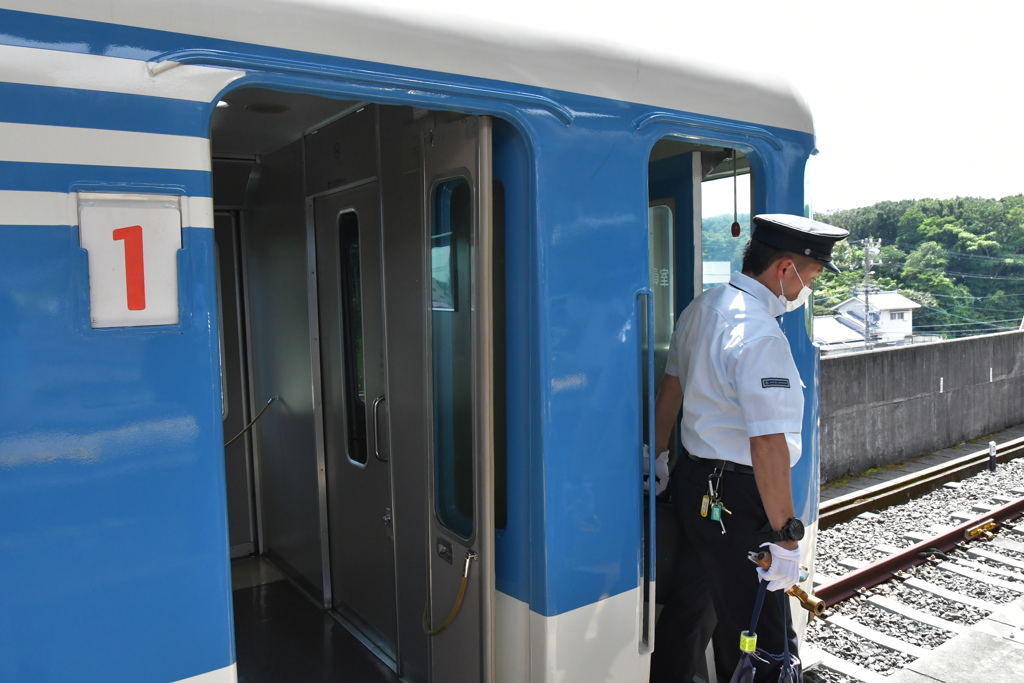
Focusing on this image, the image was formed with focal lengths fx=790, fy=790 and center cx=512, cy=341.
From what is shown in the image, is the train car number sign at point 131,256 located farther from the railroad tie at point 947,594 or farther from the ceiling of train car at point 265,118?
the railroad tie at point 947,594

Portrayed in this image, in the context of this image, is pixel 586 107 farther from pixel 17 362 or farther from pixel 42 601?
pixel 42 601

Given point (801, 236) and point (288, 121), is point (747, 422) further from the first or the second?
point (288, 121)

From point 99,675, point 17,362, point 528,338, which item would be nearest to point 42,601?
point 99,675

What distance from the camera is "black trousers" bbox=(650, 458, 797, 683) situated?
3.19m

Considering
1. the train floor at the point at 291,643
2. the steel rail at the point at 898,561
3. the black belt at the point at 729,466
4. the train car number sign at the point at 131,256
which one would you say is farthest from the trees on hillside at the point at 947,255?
the train car number sign at the point at 131,256

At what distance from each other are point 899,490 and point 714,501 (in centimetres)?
552

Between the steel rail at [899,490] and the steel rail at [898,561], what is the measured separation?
82cm

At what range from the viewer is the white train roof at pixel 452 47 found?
1971mm

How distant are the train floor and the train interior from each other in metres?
0.01

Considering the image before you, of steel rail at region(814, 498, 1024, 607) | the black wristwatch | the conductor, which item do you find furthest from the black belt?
steel rail at region(814, 498, 1024, 607)

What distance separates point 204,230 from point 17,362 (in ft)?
1.69

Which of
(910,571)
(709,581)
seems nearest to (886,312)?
(910,571)

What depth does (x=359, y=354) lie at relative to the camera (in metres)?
4.39

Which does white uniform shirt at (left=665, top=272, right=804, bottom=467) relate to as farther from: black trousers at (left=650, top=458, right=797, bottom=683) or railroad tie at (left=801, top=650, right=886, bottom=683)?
railroad tie at (left=801, top=650, right=886, bottom=683)
